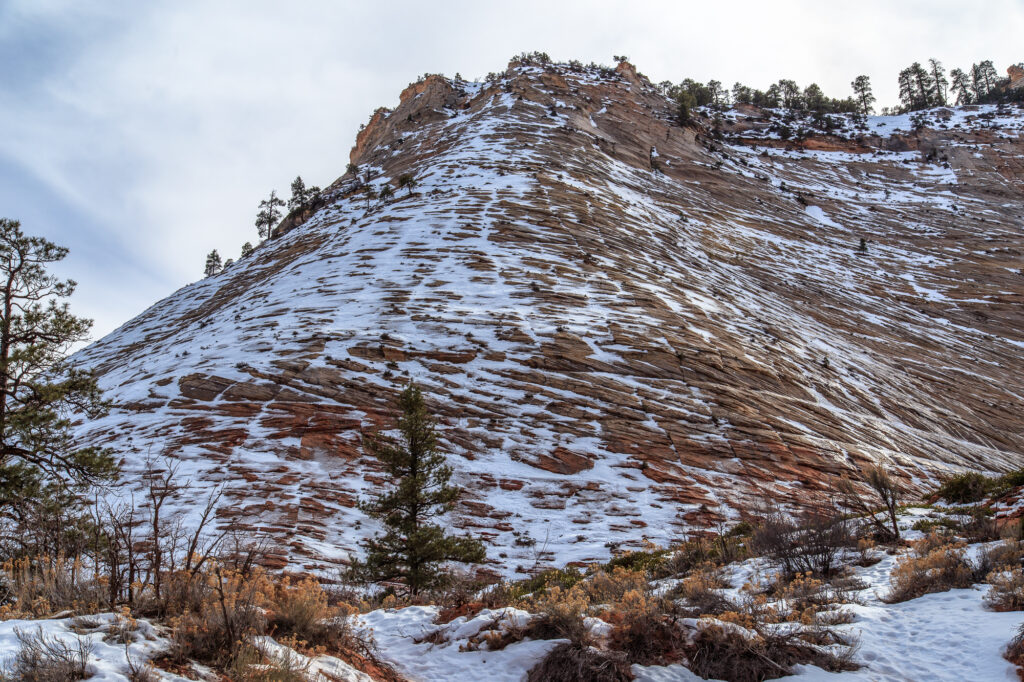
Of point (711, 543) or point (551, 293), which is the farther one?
point (551, 293)

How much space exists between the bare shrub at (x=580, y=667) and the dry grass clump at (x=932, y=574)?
9.84ft

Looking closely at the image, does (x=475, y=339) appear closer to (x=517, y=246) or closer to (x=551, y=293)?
(x=551, y=293)

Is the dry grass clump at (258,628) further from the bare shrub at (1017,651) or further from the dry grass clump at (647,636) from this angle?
the bare shrub at (1017,651)

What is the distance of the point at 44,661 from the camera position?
3.46m

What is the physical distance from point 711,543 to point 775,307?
67.7ft

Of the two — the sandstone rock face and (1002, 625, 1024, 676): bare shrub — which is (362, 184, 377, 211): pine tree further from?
(1002, 625, 1024, 676): bare shrub

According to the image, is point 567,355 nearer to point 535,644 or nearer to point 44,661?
point 535,644

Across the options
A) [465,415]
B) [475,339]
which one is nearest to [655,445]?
[465,415]

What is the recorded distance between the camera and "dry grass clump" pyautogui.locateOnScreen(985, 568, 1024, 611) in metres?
4.74

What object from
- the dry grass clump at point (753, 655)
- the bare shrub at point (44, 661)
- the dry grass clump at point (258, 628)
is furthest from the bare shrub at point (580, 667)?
the bare shrub at point (44, 661)

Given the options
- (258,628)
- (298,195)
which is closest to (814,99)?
(298,195)

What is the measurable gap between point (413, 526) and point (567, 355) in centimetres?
863

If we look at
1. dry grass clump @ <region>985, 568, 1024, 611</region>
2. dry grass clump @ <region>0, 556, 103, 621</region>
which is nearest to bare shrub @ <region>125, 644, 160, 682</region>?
dry grass clump @ <region>0, 556, 103, 621</region>

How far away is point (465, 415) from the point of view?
1427 centimetres
